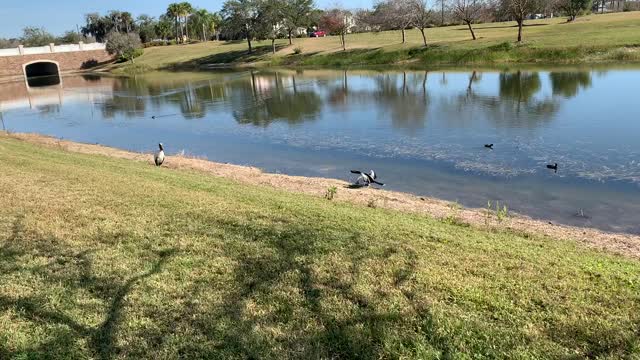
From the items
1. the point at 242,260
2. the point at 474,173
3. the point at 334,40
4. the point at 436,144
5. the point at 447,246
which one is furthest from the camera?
the point at 334,40

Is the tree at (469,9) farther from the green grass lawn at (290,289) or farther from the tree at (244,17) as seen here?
the green grass lawn at (290,289)

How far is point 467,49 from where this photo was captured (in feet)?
165

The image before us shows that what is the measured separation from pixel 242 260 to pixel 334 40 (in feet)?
241

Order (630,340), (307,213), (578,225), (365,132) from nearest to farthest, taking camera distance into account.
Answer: (630,340) < (307,213) < (578,225) < (365,132)

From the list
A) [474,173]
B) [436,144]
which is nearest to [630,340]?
[474,173]

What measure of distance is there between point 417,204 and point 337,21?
6453cm

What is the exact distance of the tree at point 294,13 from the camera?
253ft

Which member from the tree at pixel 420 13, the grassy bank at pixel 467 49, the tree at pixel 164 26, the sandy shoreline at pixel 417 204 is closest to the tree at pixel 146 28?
the tree at pixel 164 26

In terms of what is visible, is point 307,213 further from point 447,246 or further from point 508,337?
point 508,337

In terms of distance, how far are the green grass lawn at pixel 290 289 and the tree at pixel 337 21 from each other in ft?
196

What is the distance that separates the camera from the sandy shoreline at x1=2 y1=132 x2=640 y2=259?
373 inches

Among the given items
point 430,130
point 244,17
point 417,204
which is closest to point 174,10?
point 244,17

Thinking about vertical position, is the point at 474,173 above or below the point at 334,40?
below

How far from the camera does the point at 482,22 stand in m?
78.4
